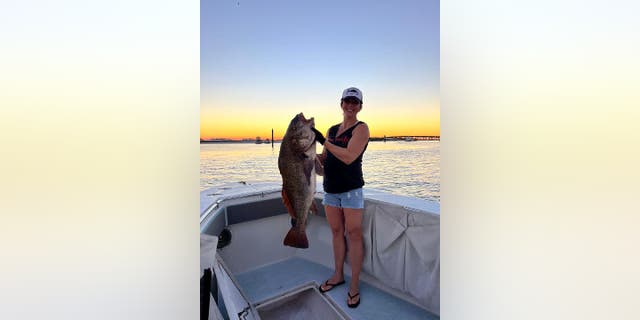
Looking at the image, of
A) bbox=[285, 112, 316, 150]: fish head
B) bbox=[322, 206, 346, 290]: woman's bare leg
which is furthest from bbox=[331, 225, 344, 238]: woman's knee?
bbox=[285, 112, 316, 150]: fish head

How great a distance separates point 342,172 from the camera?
2.04m

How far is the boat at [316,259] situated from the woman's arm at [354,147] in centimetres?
71

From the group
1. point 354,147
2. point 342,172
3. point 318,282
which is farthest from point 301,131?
point 318,282

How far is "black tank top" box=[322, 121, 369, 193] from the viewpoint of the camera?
2.02m

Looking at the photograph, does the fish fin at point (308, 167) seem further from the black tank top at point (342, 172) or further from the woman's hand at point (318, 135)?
the black tank top at point (342, 172)

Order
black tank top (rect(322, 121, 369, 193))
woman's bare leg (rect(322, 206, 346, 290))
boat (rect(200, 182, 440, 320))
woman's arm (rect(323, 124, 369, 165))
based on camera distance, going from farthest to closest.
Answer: woman's bare leg (rect(322, 206, 346, 290))
boat (rect(200, 182, 440, 320))
black tank top (rect(322, 121, 369, 193))
woman's arm (rect(323, 124, 369, 165))

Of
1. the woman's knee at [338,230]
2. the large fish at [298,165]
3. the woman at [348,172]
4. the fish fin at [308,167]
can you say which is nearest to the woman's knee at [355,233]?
the woman at [348,172]

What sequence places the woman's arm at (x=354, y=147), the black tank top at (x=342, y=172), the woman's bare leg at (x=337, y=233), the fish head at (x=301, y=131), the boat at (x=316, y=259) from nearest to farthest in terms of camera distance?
the fish head at (x=301, y=131)
the woman's arm at (x=354, y=147)
the black tank top at (x=342, y=172)
the boat at (x=316, y=259)
the woman's bare leg at (x=337, y=233)

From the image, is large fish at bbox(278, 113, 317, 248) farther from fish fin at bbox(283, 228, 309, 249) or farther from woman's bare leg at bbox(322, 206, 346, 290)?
woman's bare leg at bbox(322, 206, 346, 290)

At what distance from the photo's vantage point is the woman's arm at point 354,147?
1832 mm

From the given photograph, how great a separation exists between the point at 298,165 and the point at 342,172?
41cm
